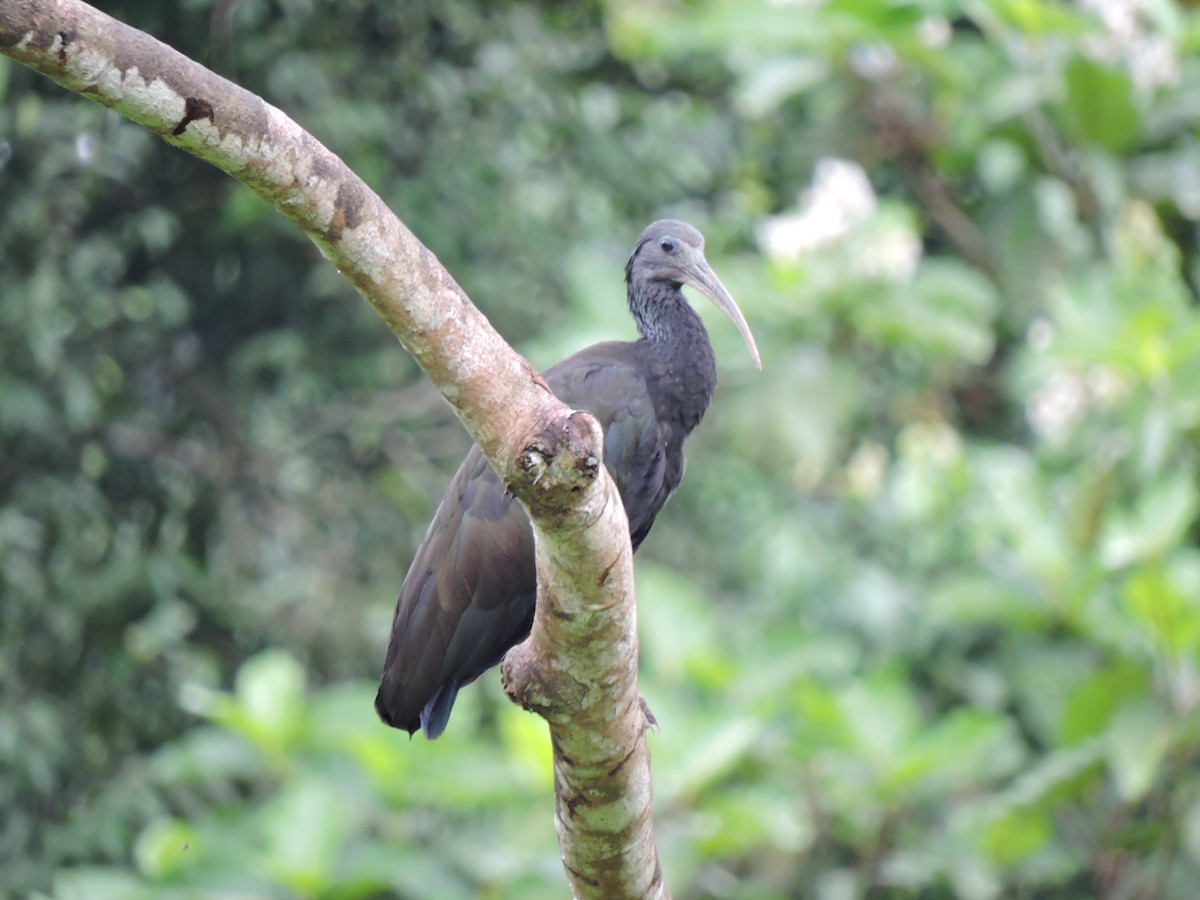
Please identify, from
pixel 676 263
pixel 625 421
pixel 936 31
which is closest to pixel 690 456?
pixel 936 31

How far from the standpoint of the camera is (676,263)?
158 inches

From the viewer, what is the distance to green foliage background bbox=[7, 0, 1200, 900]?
5.06 meters

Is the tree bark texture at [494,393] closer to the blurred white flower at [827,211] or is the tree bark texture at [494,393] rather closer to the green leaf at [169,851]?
the green leaf at [169,851]

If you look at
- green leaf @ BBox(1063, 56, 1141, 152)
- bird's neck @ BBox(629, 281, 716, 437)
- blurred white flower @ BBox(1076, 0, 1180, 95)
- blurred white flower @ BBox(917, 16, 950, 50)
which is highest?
blurred white flower @ BBox(917, 16, 950, 50)

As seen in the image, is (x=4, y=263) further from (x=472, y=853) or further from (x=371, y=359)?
(x=472, y=853)

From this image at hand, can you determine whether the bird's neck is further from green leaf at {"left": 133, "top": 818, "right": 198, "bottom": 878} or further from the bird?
green leaf at {"left": 133, "top": 818, "right": 198, "bottom": 878}

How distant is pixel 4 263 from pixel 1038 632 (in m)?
3.98

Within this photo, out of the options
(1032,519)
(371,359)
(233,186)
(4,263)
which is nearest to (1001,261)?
(1032,519)

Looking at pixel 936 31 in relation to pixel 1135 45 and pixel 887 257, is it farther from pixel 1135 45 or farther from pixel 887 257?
pixel 887 257

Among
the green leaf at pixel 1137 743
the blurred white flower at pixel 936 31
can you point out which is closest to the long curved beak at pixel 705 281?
the green leaf at pixel 1137 743

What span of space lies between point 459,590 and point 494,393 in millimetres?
1360

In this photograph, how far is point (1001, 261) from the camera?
621 cm

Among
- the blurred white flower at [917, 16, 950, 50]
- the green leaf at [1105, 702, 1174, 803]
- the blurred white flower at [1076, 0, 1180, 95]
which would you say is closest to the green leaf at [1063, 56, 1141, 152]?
the blurred white flower at [1076, 0, 1180, 95]

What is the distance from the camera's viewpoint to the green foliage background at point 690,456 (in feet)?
16.6
